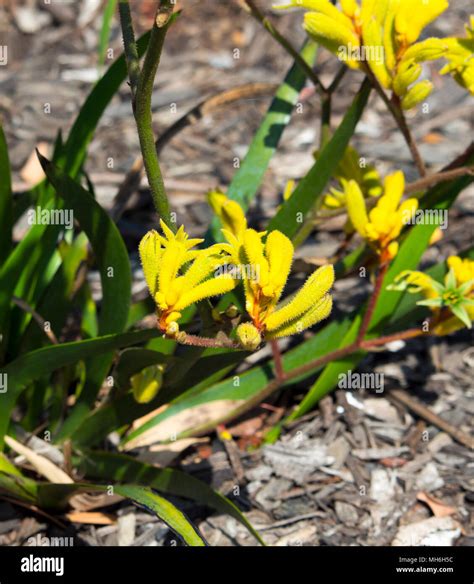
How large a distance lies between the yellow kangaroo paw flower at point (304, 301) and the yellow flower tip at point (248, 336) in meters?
0.07

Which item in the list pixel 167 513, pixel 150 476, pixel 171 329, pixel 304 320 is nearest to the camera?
pixel 171 329

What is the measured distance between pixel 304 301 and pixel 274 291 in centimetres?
8

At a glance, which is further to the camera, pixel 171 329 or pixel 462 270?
pixel 462 270

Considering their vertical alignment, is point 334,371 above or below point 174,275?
below

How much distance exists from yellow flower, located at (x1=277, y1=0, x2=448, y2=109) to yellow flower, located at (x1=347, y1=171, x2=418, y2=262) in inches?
9.7

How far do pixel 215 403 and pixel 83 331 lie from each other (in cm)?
47

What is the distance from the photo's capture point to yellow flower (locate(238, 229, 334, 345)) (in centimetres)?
168

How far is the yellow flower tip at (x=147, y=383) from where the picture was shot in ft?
7.09

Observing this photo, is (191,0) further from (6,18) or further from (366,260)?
(366,260)

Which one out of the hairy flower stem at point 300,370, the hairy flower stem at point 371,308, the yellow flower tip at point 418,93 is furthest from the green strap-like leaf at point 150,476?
the yellow flower tip at point 418,93

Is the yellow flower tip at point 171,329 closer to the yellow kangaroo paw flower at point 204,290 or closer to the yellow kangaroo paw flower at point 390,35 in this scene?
the yellow kangaroo paw flower at point 204,290

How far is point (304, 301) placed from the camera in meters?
1.74

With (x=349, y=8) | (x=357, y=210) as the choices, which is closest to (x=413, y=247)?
(x=357, y=210)

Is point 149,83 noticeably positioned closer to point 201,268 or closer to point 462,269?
point 201,268
